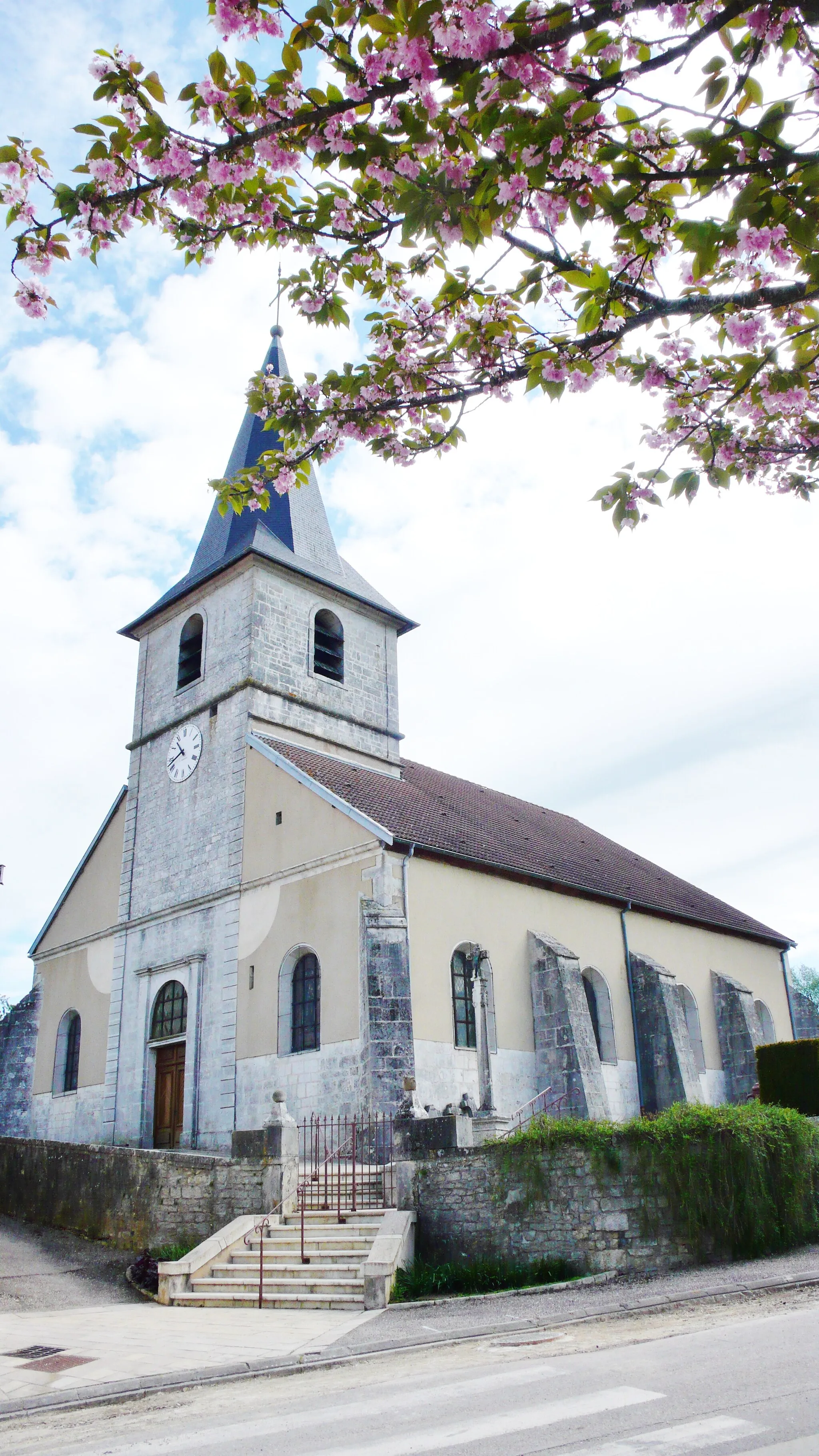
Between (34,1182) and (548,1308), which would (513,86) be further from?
(34,1182)

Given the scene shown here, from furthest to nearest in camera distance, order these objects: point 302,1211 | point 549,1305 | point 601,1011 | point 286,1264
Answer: point 601,1011 → point 302,1211 → point 286,1264 → point 549,1305

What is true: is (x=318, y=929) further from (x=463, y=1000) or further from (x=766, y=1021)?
(x=766, y=1021)

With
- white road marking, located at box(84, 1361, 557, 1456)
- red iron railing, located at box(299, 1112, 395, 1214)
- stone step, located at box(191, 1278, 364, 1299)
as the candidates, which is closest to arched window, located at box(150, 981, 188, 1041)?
red iron railing, located at box(299, 1112, 395, 1214)

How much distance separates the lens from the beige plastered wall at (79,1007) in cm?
2134

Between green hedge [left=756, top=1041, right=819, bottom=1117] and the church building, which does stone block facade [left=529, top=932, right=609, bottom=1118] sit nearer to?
the church building

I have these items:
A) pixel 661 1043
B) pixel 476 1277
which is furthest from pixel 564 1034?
pixel 476 1277

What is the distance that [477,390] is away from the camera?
6191mm

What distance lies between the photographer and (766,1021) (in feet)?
87.1

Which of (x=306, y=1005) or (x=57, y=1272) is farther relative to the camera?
(x=306, y=1005)

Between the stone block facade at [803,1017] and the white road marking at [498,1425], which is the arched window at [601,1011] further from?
the white road marking at [498,1425]

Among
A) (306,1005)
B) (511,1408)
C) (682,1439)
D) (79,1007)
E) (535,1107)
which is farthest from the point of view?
(79,1007)

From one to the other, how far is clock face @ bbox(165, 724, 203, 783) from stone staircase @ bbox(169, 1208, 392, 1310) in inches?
416

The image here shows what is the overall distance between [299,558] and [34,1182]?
43.2 feet

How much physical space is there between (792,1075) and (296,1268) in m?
8.78
